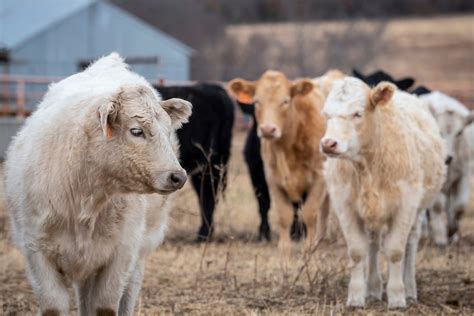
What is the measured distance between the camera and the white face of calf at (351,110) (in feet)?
23.9

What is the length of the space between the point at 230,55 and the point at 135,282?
40.3 metres

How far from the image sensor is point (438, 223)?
11305mm

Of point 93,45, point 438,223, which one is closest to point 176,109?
point 438,223

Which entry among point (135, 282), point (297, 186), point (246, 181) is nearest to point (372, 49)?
point (246, 181)

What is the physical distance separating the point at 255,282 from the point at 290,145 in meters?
2.41

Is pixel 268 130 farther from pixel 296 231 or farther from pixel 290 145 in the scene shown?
pixel 296 231

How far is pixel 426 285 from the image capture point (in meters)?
8.20

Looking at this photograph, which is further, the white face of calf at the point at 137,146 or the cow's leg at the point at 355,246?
the cow's leg at the point at 355,246

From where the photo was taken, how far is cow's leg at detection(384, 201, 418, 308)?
24.3 feet

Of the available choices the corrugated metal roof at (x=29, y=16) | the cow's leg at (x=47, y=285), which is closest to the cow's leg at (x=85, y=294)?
the cow's leg at (x=47, y=285)

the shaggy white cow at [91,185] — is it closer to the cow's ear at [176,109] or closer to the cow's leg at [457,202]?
the cow's ear at [176,109]

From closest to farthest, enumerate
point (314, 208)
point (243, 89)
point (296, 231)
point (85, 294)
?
point (85, 294) → point (314, 208) → point (243, 89) → point (296, 231)

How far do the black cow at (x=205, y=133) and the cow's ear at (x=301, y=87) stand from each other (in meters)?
1.21

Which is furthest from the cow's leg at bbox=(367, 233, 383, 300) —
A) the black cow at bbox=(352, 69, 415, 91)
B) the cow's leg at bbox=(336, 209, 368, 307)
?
the black cow at bbox=(352, 69, 415, 91)
